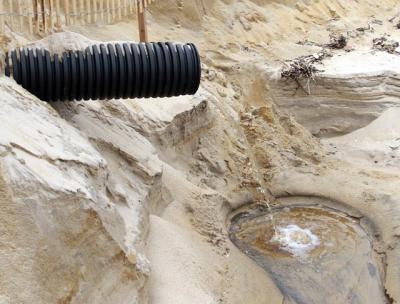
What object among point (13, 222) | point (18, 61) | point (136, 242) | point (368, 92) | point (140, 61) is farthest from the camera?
point (368, 92)

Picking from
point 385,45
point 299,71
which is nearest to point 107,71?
point 299,71

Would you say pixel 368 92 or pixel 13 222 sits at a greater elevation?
pixel 13 222

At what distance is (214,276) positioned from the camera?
5000 millimetres

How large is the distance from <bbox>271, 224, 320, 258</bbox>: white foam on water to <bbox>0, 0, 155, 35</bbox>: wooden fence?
3.28 meters

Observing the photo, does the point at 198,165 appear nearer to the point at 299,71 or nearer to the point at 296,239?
the point at 296,239

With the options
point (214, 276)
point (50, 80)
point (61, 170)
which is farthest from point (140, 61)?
point (214, 276)

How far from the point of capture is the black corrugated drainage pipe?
15.0 feet

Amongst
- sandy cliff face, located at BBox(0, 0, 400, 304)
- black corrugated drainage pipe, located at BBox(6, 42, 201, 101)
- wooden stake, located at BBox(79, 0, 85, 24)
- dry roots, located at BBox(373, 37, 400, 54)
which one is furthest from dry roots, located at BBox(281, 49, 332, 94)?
black corrugated drainage pipe, located at BBox(6, 42, 201, 101)

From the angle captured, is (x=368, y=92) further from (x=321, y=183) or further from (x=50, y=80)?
(x=50, y=80)

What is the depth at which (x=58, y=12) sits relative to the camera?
21.9 feet

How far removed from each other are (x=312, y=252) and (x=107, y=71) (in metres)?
2.92

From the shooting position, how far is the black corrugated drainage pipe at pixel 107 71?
457cm

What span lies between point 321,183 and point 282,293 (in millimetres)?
2386

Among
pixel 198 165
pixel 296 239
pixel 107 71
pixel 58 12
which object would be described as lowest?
pixel 296 239
